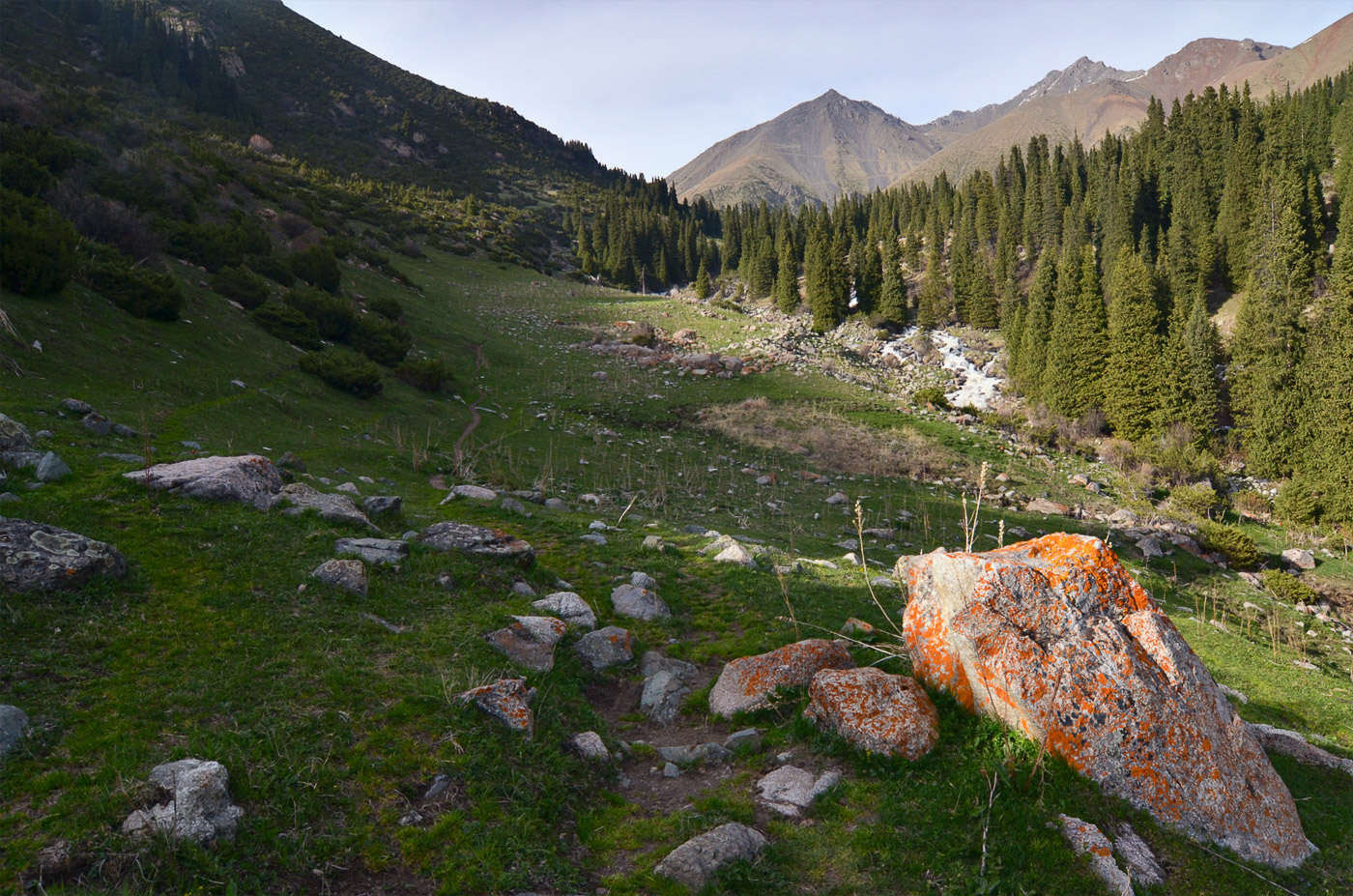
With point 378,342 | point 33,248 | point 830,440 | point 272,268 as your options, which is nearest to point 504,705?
point 33,248

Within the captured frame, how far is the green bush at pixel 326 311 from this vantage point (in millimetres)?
24641

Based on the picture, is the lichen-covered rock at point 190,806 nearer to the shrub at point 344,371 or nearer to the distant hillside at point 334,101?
the shrub at point 344,371

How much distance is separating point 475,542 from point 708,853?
6.44 m

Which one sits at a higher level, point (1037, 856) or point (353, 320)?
point (353, 320)

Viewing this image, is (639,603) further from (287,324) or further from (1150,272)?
(1150,272)

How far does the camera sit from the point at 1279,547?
25.4m

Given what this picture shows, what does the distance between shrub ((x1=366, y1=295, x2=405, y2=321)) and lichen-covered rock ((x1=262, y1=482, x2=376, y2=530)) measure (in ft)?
77.8

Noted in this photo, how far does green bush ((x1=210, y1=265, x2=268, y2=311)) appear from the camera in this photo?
2194cm

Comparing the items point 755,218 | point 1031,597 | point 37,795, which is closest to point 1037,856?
point 1031,597

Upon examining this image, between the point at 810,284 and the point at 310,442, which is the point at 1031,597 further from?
the point at 810,284

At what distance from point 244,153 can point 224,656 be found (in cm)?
6670

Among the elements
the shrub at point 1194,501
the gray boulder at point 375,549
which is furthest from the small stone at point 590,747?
the shrub at point 1194,501

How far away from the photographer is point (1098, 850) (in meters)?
4.98

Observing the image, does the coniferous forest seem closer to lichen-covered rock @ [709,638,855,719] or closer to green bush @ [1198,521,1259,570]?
green bush @ [1198,521,1259,570]
